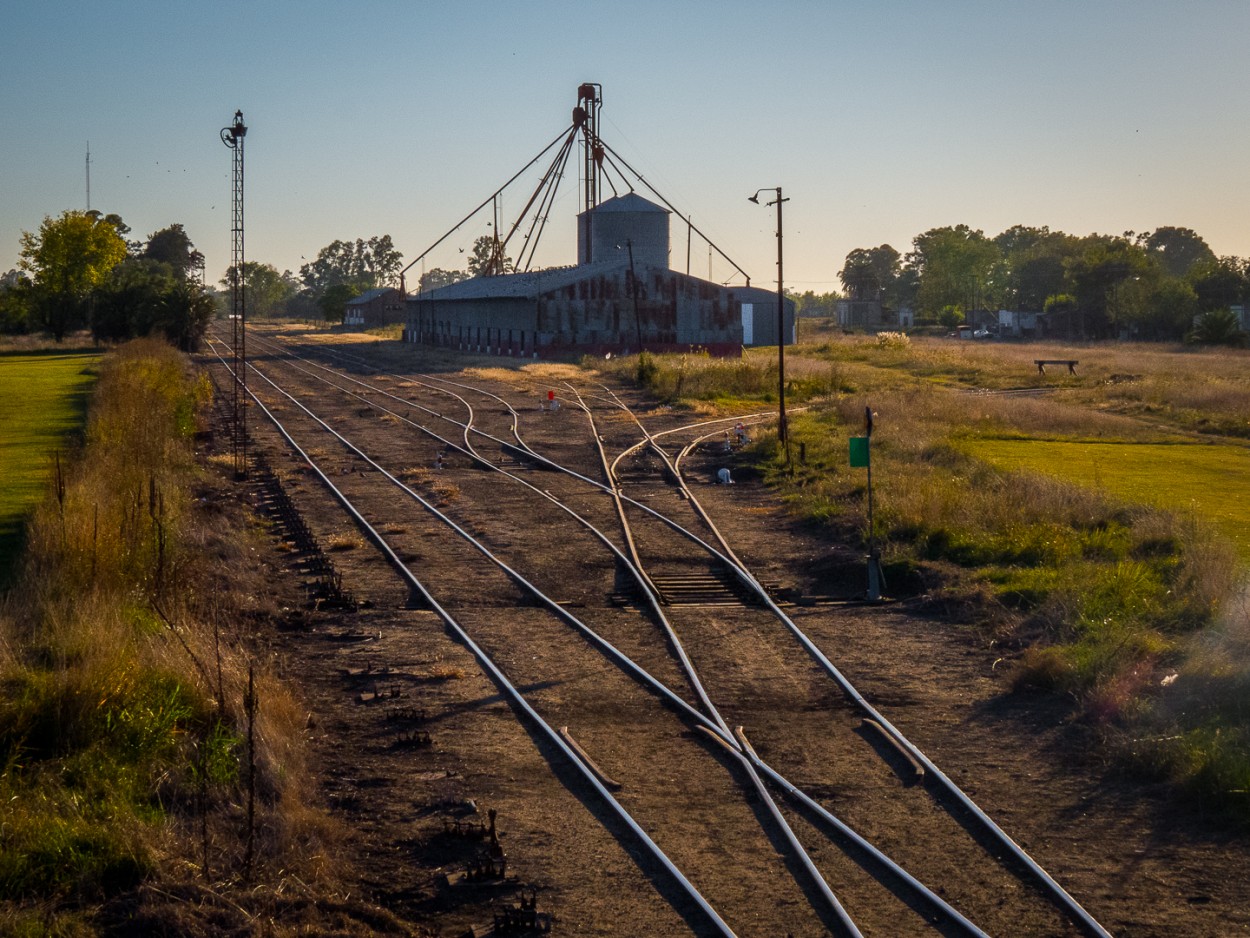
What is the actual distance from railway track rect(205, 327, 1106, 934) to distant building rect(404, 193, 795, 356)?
131 feet

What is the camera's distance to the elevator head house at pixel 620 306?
2675 inches

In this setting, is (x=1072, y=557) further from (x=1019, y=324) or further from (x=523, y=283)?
(x=1019, y=324)

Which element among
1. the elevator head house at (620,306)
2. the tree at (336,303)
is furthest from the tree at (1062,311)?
the tree at (336,303)

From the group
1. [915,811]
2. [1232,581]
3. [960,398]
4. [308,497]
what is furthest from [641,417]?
[915,811]

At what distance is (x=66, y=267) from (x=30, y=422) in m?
71.3

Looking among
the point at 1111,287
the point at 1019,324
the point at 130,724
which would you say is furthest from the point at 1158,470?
the point at 1019,324

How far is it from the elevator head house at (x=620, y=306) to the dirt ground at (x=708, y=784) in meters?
48.5

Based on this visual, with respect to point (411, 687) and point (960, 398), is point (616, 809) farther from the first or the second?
point (960, 398)

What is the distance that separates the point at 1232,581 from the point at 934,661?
12.1 feet

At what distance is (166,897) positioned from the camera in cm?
743

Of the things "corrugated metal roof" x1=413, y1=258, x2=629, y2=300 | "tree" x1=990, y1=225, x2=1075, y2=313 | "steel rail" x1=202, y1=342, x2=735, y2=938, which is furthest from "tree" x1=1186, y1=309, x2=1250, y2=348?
"steel rail" x1=202, y1=342, x2=735, y2=938

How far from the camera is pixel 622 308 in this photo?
68.9 metres

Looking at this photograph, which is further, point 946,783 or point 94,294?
point 94,294

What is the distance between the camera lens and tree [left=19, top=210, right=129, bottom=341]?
9656 cm
